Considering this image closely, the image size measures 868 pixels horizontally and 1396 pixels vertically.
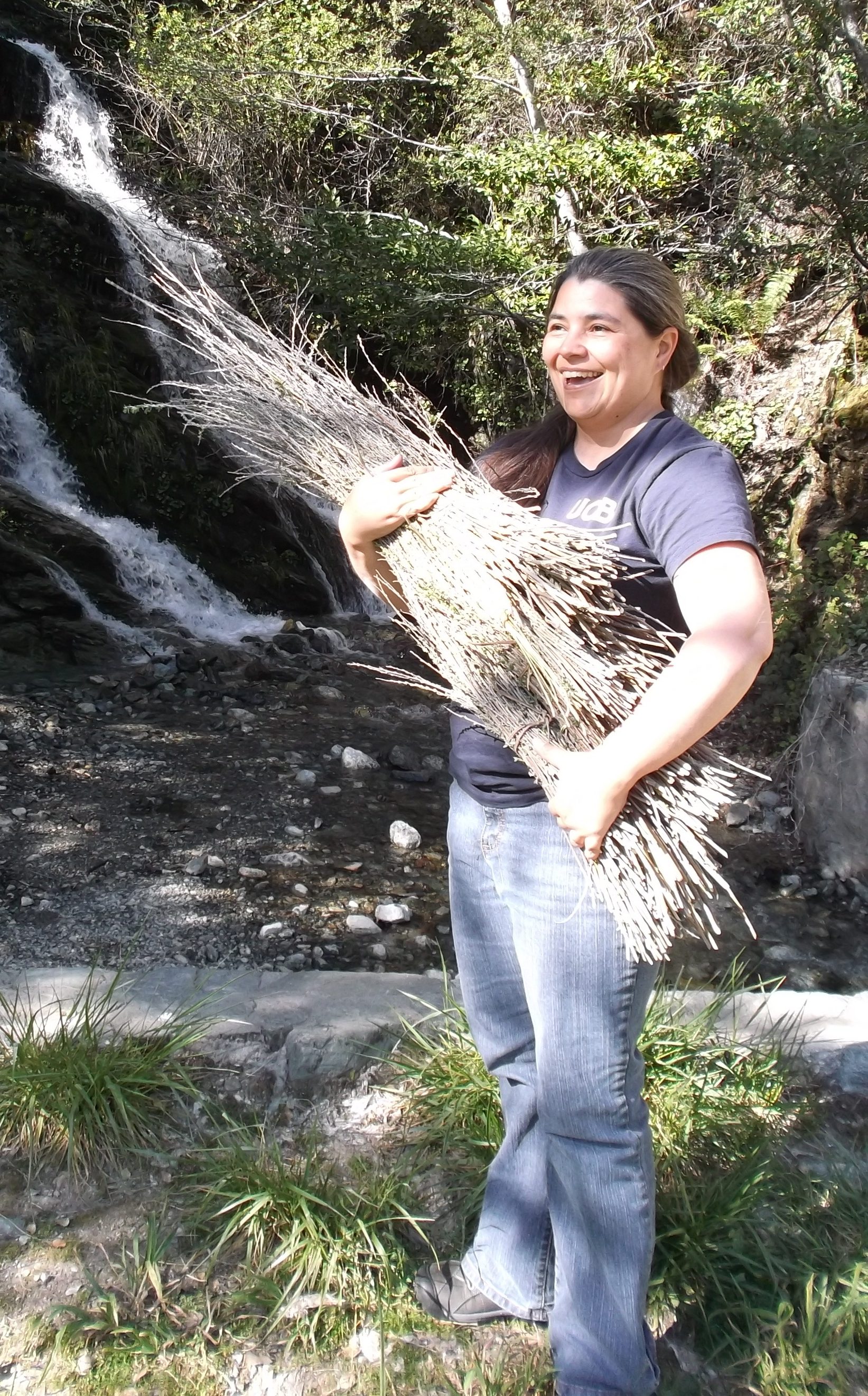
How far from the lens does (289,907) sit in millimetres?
4000

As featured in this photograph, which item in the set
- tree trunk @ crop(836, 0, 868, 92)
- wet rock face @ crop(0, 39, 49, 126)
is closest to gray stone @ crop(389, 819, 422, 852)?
tree trunk @ crop(836, 0, 868, 92)

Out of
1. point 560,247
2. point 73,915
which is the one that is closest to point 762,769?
point 73,915

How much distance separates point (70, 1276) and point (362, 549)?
149 centimetres

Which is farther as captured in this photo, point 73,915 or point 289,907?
point 289,907

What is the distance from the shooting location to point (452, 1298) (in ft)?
5.98

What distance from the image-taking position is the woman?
4.22 ft

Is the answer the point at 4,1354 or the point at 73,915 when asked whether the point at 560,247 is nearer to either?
the point at 73,915

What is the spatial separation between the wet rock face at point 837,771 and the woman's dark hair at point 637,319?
3458 mm

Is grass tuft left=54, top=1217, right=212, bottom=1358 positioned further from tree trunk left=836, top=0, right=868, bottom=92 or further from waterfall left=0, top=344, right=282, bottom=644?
tree trunk left=836, top=0, right=868, bottom=92

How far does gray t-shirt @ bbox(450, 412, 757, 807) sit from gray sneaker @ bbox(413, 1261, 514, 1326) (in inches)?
38.3

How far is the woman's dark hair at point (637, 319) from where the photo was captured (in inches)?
58.7

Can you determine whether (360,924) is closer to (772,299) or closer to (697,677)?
(697,677)

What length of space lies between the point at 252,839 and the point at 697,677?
3.51 m

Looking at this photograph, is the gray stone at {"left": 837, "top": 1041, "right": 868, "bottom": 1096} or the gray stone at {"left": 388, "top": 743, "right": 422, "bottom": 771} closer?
the gray stone at {"left": 837, "top": 1041, "right": 868, "bottom": 1096}
